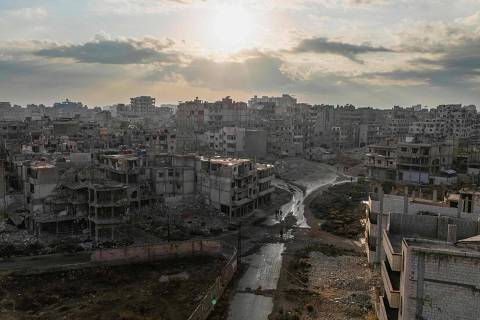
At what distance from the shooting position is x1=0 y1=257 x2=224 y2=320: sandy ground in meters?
33.1

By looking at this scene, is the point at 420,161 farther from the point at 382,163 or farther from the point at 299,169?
the point at 299,169

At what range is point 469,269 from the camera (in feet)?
65.7

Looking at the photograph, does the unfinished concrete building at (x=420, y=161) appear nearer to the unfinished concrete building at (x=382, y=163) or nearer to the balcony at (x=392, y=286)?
the unfinished concrete building at (x=382, y=163)

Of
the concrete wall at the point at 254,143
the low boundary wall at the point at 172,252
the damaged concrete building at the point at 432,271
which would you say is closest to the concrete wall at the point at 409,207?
the damaged concrete building at the point at 432,271

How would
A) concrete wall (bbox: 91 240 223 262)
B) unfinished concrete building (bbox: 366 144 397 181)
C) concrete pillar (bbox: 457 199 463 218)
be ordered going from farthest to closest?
unfinished concrete building (bbox: 366 144 397 181), concrete wall (bbox: 91 240 223 262), concrete pillar (bbox: 457 199 463 218)

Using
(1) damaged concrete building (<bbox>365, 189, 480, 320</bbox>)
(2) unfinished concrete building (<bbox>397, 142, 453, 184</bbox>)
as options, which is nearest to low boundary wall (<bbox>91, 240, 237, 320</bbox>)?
(1) damaged concrete building (<bbox>365, 189, 480, 320</bbox>)

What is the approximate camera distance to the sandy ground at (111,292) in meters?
33.1

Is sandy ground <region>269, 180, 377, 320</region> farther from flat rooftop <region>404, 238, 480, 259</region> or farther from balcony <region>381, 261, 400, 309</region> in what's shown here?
flat rooftop <region>404, 238, 480, 259</region>

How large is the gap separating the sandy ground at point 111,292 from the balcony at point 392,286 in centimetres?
1544

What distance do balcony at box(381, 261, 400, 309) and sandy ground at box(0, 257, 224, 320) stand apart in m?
15.4

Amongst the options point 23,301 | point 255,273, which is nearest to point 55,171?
point 23,301

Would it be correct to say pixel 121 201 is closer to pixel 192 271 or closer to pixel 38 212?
pixel 38 212

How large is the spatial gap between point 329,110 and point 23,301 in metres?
147

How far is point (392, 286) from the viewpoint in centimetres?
2383
